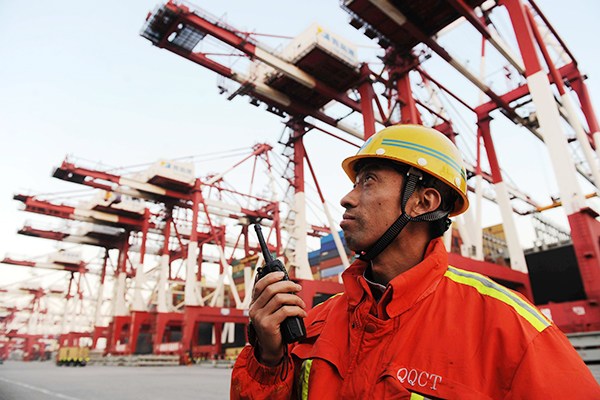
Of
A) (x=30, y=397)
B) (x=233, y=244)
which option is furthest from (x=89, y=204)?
(x=30, y=397)

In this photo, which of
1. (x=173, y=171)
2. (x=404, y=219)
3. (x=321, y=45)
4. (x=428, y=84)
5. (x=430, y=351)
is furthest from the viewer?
(x=173, y=171)

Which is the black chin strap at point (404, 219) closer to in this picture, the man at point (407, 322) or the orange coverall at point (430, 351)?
the man at point (407, 322)

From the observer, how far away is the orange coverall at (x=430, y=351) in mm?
975

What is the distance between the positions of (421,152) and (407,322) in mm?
783

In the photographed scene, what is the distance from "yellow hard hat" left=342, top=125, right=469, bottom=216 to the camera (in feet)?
5.43

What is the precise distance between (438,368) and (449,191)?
94cm

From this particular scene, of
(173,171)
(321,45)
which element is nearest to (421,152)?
(321,45)

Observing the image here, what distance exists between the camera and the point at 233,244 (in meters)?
32.1

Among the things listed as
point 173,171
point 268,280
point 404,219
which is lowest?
point 268,280

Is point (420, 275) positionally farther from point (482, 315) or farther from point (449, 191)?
point (449, 191)

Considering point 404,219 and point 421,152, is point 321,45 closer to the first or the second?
point 421,152

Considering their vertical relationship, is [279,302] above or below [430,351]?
above

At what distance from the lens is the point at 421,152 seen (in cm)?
167

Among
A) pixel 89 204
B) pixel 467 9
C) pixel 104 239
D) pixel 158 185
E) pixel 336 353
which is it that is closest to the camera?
pixel 336 353
